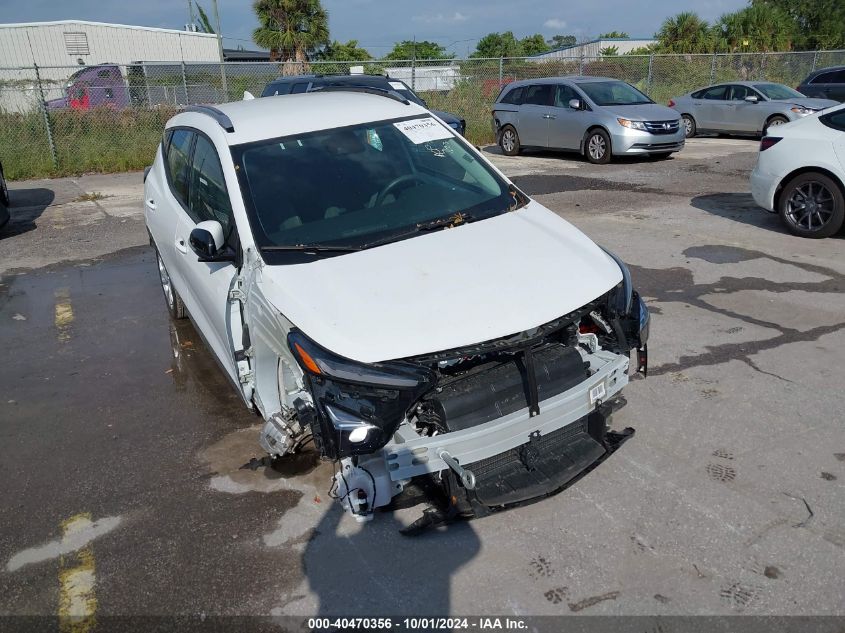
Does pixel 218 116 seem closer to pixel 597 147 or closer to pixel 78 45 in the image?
pixel 597 147

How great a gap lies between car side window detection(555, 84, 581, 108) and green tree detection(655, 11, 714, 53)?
73.1 feet

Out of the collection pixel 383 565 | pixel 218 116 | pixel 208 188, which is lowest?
pixel 383 565

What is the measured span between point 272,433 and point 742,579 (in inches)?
88.2

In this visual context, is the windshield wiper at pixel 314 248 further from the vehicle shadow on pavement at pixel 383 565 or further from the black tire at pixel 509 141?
the black tire at pixel 509 141

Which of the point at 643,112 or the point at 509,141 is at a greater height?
the point at 643,112

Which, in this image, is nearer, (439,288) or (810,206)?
(439,288)

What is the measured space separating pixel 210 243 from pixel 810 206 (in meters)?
7.04

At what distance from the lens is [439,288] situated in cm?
342

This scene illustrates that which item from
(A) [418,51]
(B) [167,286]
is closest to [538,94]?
(B) [167,286]

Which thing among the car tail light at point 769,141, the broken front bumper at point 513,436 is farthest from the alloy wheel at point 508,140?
the broken front bumper at point 513,436

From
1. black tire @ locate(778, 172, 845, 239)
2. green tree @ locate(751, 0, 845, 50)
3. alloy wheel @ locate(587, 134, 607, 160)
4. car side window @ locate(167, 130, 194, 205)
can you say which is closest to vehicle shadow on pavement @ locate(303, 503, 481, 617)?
car side window @ locate(167, 130, 194, 205)

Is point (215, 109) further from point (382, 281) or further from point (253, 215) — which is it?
point (382, 281)

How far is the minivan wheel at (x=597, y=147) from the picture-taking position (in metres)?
14.4

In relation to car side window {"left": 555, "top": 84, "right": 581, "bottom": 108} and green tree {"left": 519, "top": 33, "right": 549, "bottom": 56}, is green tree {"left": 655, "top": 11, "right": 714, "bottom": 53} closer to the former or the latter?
car side window {"left": 555, "top": 84, "right": 581, "bottom": 108}
